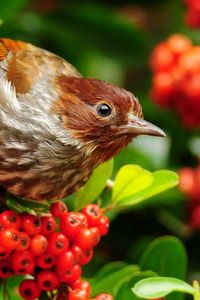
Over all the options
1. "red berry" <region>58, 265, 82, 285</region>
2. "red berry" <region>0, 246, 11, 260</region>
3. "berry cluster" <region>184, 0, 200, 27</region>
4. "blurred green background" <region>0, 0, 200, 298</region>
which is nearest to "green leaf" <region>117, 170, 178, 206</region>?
"red berry" <region>58, 265, 82, 285</region>

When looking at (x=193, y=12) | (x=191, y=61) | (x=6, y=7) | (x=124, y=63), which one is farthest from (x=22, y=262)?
(x=124, y=63)

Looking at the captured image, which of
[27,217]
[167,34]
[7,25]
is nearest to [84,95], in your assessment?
[27,217]

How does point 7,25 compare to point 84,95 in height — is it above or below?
above

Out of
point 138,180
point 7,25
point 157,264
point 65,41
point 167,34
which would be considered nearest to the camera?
point 138,180

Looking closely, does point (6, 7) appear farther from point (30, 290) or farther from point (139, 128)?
point (30, 290)

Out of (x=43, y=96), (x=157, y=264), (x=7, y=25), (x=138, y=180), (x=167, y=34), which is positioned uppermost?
(x=167, y=34)

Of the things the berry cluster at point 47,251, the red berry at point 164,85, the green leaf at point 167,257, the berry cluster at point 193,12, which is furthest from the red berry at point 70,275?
the berry cluster at point 193,12

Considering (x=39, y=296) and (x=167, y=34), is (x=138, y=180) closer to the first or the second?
(x=39, y=296)
